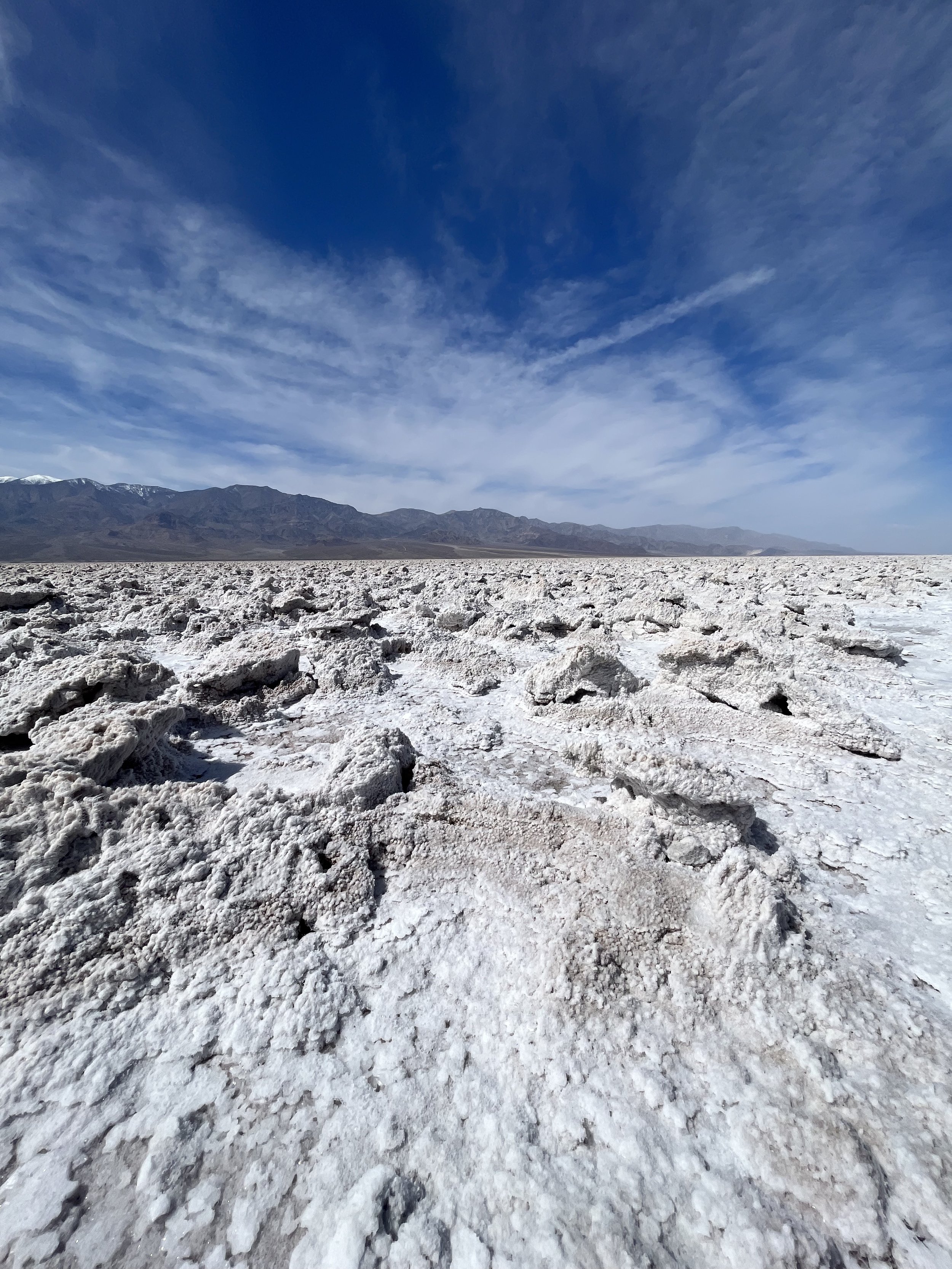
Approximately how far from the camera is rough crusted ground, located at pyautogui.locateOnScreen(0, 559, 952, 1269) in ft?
4.15

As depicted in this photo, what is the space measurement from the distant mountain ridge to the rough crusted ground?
5548cm

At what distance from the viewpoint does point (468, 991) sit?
1839 millimetres

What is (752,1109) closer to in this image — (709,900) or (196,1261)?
(709,900)

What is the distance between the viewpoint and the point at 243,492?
175500 millimetres

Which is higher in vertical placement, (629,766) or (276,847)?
(629,766)

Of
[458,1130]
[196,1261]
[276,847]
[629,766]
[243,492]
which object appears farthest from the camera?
[243,492]

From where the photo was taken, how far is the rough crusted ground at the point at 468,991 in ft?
4.15

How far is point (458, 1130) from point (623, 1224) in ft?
1.47

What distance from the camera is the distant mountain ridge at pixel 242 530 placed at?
74.8 m

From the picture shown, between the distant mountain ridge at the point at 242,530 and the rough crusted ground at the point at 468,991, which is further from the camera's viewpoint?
the distant mountain ridge at the point at 242,530

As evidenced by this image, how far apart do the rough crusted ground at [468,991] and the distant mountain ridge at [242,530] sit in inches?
2184

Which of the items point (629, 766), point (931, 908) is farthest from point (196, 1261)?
point (931, 908)

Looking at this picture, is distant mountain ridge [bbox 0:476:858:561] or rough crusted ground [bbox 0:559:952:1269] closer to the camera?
rough crusted ground [bbox 0:559:952:1269]

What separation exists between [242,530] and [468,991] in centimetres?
13930
